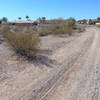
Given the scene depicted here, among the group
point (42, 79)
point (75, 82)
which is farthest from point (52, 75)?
point (75, 82)

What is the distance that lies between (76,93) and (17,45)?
5833mm

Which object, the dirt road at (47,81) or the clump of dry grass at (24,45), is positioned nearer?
the dirt road at (47,81)

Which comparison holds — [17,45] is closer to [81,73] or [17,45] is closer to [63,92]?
[81,73]

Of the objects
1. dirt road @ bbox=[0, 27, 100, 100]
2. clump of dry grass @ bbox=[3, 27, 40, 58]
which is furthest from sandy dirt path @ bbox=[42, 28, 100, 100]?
clump of dry grass @ bbox=[3, 27, 40, 58]

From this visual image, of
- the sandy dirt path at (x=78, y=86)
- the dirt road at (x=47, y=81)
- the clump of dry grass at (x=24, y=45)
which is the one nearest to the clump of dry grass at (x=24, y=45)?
the clump of dry grass at (x=24, y=45)

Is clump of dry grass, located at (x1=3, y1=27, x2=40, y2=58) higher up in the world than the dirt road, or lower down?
higher up

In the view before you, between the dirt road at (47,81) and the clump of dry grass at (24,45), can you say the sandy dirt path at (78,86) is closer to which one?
the dirt road at (47,81)

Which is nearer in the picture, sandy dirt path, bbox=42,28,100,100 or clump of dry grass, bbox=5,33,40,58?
sandy dirt path, bbox=42,28,100,100

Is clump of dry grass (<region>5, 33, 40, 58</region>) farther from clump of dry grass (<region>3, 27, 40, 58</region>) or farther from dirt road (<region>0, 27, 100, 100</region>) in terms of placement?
dirt road (<region>0, 27, 100, 100</region>)

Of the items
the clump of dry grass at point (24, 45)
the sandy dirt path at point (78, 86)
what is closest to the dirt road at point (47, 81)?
the sandy dirt path at point (78, 86)

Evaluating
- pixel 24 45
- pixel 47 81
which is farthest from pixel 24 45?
pixel 47 81

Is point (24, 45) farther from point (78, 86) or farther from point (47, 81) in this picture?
point (78, 86)

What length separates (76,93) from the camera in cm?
Result: 513

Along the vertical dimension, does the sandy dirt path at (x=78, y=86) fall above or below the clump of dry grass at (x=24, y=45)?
below
